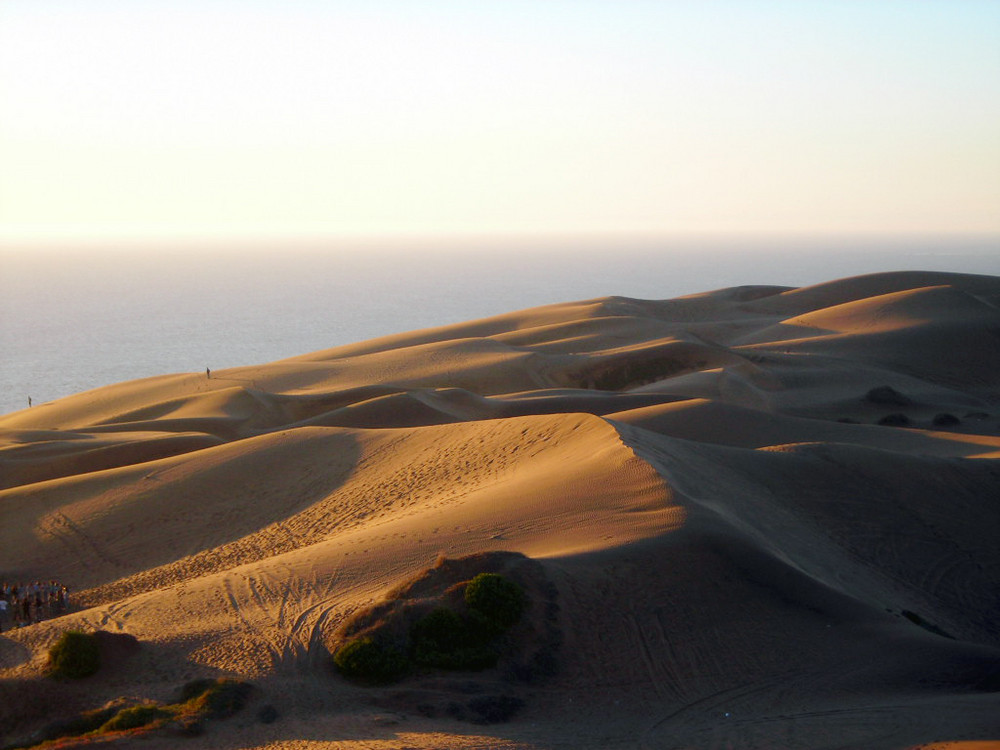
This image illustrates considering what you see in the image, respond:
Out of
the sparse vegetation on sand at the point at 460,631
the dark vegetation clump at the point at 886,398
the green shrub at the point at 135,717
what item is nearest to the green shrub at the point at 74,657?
the green shrub at the point at 135,717

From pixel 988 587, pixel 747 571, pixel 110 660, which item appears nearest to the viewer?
pixel 110 660

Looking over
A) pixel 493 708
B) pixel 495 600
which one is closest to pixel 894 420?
pixel 495 600

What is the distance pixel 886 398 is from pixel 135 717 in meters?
28.6

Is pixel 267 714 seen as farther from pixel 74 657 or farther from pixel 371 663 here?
pixel 74 657

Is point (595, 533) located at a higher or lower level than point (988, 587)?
higher

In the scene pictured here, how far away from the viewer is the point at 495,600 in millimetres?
12383

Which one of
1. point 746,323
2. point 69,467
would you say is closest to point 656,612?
point 69,467

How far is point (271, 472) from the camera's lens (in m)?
24.0

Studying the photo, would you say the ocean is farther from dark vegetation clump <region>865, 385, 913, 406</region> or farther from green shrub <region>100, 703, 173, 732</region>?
green shrub <region>100, 703, 173, 732</region>

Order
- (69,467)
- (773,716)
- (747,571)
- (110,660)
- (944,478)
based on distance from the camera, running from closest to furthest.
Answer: (773,716)
(110,660)
(747,571)
(944,478)
(69,467)

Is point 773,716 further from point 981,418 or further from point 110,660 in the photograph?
point 981,418

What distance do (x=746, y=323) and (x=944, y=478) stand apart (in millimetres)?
35164

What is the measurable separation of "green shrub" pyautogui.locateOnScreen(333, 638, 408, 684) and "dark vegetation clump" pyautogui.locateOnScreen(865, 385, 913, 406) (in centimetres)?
2541

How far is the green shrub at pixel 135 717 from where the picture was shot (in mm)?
10227
